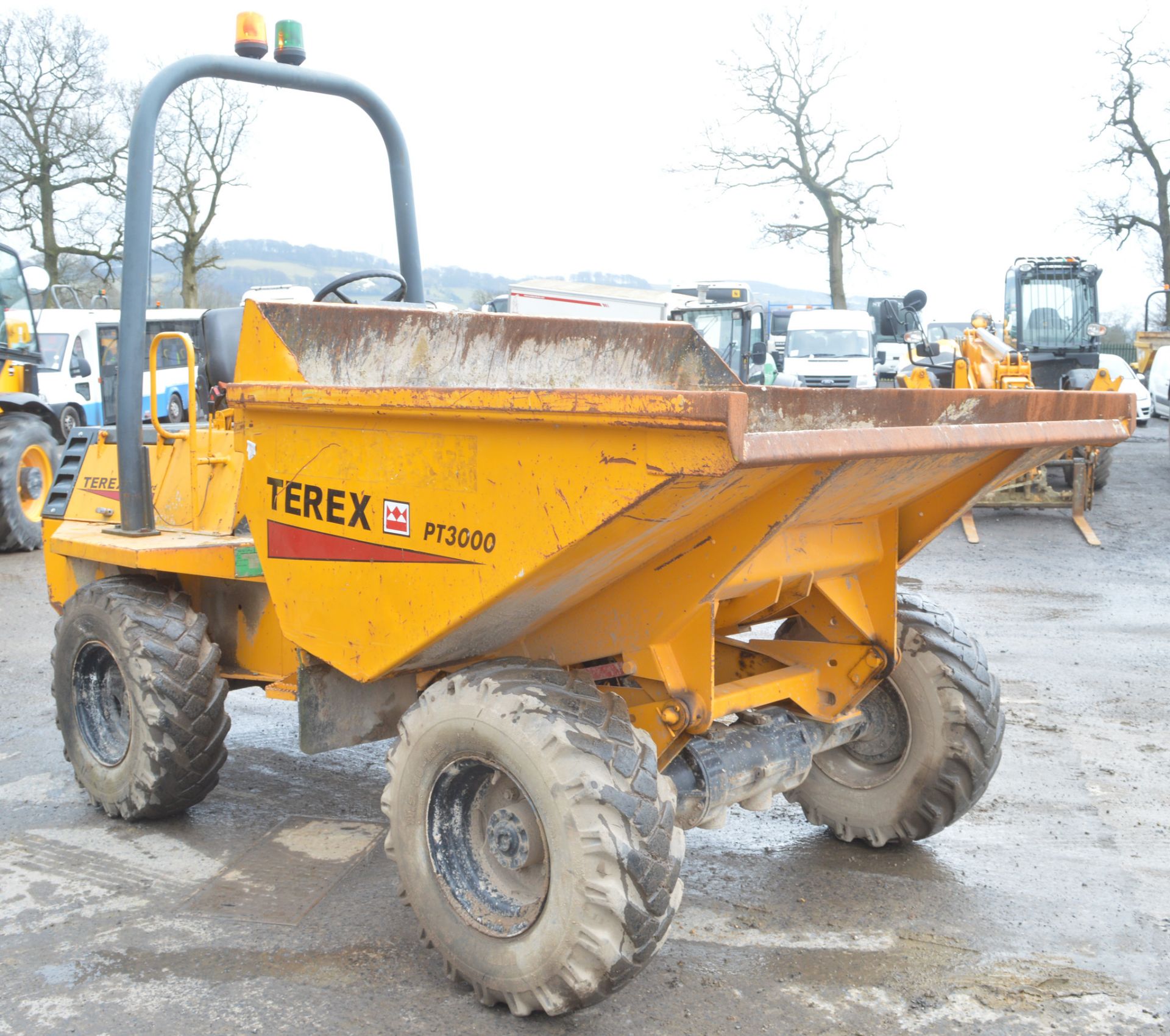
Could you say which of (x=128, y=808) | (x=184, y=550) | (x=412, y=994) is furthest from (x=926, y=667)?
(x=128, y=808)

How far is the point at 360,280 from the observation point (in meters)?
4.36

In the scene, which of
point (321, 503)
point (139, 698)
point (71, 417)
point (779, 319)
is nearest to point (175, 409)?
point (71, 417)

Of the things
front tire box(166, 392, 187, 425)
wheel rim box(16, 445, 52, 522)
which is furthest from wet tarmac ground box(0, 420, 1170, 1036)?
front tire box(166, 392, 187, 425)

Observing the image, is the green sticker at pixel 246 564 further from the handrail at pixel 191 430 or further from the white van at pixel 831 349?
the white van at pixel 831 349

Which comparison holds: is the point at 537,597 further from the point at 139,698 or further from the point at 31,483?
the point at 31,483

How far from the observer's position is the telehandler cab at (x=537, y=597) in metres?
2.52

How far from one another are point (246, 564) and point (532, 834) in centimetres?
151

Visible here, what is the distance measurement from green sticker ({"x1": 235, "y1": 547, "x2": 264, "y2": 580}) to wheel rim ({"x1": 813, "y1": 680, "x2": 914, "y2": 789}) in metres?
2.02

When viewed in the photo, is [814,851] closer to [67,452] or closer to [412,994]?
[412,994]

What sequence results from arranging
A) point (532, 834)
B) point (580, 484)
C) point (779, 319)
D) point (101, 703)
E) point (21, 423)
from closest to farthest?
1. point (580, 484)
2. point (532, 834)
3. point (101, 703)
4. point (21, 423)
5. point (779, 319)

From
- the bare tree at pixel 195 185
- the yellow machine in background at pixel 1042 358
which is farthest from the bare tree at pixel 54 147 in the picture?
the yellow machine in background at pixel 1042 358

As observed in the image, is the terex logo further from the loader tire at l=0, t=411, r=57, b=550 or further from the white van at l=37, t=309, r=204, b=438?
the white van at l=37, t=309, r=204, b=438

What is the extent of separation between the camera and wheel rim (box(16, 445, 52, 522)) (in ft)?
36.7

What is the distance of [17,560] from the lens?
10602 millimetres
